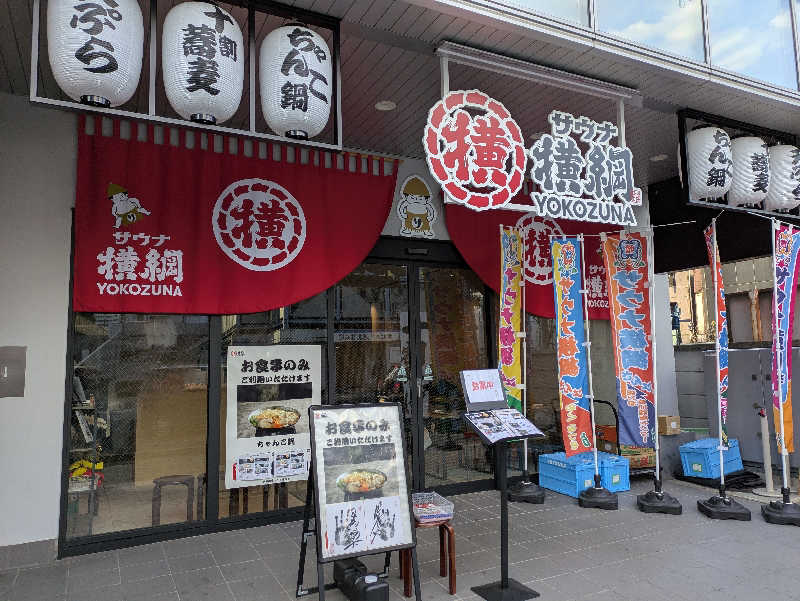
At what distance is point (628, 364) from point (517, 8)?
4140mm

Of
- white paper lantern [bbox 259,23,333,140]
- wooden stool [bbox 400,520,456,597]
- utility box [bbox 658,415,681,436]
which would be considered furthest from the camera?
utility box [bbox 658,415,681,436]

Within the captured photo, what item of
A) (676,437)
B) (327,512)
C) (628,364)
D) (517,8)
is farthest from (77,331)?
(676,437)

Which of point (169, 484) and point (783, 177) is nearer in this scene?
point (169, 484)

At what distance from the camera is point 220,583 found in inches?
168

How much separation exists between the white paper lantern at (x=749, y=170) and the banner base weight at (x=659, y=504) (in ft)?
11.3

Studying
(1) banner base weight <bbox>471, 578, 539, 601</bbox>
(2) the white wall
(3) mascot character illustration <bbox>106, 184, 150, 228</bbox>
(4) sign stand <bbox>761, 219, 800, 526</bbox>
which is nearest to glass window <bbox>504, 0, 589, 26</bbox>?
(4) sign stand <bbox>761, 219, 800, 526</bbox>

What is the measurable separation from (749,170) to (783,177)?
64 centimetres

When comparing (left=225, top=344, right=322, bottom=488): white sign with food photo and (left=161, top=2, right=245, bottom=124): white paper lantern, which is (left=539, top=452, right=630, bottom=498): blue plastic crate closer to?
(left=225, top=344, right=322, bottom=488): white sign with food photo

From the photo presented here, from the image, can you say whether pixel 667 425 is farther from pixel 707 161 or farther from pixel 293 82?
pixel 293 82

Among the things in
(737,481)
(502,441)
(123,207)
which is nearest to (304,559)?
(502,441)

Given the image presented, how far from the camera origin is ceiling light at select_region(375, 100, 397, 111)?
18.3 ft

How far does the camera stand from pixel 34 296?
4977 mm

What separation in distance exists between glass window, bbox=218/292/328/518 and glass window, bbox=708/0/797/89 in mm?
4949

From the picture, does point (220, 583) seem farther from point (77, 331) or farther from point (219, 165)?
point (219, 165)
